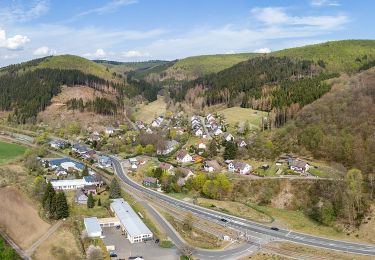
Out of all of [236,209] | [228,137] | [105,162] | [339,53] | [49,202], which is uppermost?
[339,53]

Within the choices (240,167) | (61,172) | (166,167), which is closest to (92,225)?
(166,167)

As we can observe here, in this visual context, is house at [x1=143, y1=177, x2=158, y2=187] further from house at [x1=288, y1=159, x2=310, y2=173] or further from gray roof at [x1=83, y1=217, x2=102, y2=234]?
house at [x1=288, y1=159, x2=310, y2=173]

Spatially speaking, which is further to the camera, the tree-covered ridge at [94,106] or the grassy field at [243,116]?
the tree-covered ridge at [94,106]

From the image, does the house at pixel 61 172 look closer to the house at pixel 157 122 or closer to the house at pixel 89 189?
the house at pixel 89 189

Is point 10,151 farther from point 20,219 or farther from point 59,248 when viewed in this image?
point 59,248

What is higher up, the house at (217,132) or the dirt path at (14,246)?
the house at (217,132)

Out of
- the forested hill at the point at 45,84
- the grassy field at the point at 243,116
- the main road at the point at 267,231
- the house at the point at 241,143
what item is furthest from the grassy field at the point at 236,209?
the forested hill at the point at 45,84

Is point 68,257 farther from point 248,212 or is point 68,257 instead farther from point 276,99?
point 276,99
